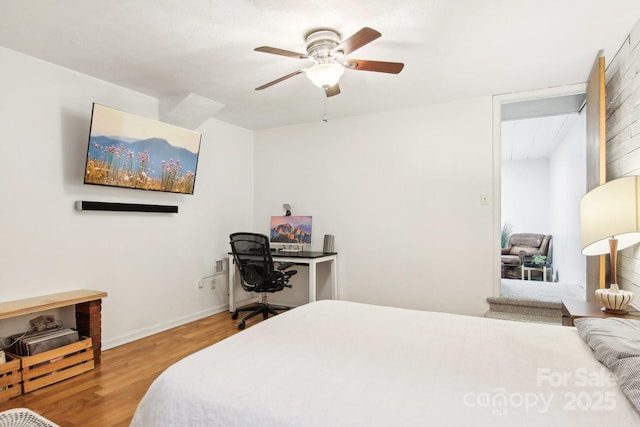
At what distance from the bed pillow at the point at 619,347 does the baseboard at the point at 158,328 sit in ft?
11.2

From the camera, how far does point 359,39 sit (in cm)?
196

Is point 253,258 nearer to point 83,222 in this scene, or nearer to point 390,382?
point 83,222

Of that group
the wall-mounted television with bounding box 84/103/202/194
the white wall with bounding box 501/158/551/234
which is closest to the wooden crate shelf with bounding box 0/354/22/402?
the wall-mounted television with bounding box 84/103/202/194

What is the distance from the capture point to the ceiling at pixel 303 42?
2023 mm

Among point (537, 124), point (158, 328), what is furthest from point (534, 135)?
point (158, 328)

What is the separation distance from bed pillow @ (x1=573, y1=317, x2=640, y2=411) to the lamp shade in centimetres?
62

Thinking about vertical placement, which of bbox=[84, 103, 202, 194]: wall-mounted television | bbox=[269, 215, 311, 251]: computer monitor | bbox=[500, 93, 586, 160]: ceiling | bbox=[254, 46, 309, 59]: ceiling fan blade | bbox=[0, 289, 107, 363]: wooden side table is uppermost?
bbox=[500, 93, 586, 160]: ceiling

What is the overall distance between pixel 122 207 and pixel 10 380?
1489 millimetres

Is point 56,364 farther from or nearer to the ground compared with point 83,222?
nearer to the ground

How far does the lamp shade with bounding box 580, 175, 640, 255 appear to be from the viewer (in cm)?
188

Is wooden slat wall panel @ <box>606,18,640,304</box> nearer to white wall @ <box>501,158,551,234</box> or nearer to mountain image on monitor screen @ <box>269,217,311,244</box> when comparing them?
mountain image on monitor screen @ <box>269,217,311,244</box>

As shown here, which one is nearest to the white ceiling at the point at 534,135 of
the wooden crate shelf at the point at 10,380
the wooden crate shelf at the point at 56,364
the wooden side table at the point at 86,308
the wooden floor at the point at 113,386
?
the wooden floor at the point at 113,386

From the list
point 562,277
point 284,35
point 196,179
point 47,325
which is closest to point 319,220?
point 196,179

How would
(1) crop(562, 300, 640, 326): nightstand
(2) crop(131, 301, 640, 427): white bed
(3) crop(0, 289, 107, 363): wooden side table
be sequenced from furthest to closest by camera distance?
(3) crop(0, 289, 107, 363): wooden side table, (1) crop(562, 300, 640, 326): nightstand, (2) crop(131, 301, 640, 427): white bed
